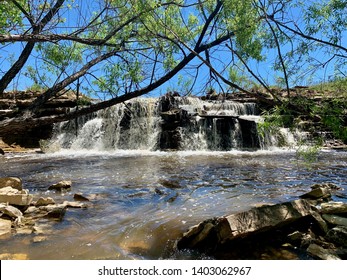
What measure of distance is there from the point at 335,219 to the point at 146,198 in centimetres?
373

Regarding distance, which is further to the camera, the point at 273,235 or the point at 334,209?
the point at 334,209

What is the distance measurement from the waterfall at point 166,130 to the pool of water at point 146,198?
23.2ft

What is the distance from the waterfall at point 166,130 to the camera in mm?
19641

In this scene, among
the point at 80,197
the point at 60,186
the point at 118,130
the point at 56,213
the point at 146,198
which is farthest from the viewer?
the point at 118,130

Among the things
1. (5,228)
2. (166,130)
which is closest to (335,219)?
(5,228)

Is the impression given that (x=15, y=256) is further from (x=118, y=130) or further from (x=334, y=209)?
(x=118, y=130)

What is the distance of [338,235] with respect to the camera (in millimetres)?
4000

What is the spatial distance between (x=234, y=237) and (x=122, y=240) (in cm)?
155

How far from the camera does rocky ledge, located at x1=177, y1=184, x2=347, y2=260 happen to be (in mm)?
3836

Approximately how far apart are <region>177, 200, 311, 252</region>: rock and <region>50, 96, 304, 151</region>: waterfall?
14751mm

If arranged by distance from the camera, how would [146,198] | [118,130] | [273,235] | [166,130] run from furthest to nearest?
[118,130], [166,130], [146,198], [273,235]

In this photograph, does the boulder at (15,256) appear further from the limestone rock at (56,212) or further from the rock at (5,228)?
the limestone rock at (56,212)

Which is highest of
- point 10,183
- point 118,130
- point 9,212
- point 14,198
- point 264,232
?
point 118,130
